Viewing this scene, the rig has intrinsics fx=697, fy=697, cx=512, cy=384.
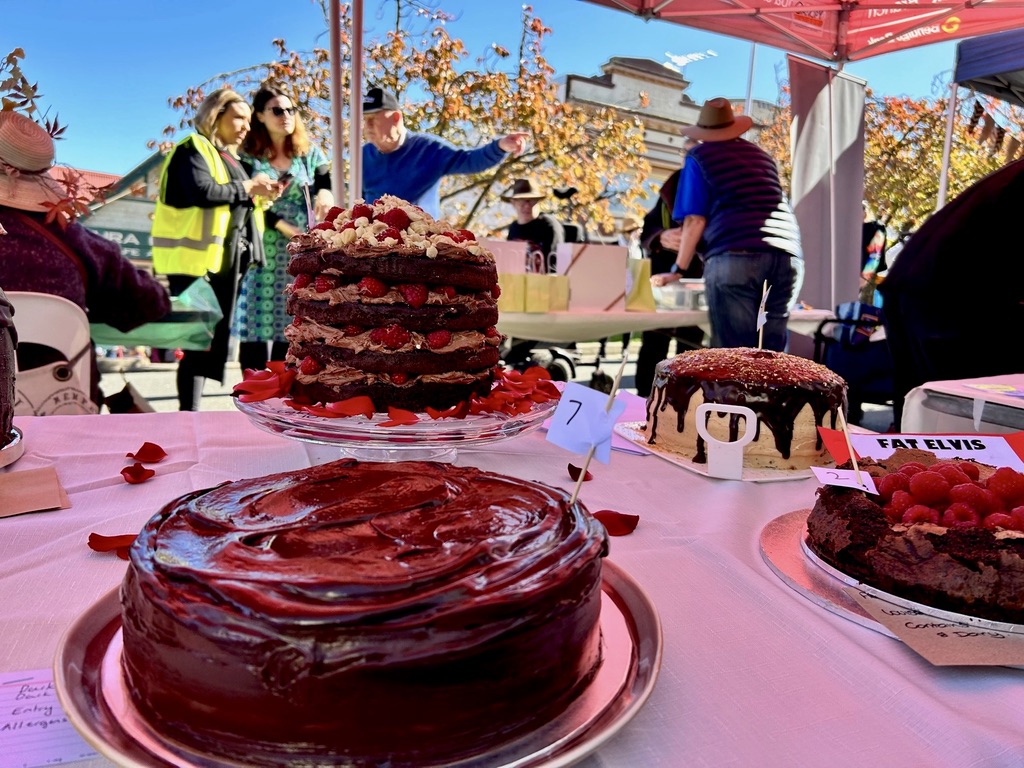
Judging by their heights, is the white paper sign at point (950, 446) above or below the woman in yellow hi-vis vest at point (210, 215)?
below

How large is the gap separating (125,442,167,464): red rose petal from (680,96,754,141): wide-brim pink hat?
3.58m

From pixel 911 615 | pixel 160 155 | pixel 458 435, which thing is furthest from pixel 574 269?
pixel 160 155

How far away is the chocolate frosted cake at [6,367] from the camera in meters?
1.30

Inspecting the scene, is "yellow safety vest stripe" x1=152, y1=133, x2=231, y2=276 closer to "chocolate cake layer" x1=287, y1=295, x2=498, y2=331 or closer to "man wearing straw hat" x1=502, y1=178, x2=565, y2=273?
"chocolate cake layer" x1=287, y1=295, x2=498, y2=331

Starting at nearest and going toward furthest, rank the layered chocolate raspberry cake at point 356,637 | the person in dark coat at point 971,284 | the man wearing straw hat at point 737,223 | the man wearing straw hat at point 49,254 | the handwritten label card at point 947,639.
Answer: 1. the layered chocolate raspberry cake at point 356,637
2. the handwritten label card at point 947,639
3. the man wearing straw hat at point 49,254
4. the person in dark coat at point 971,284
5. the man wearing straw hat at point 737,223

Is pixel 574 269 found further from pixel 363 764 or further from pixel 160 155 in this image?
pixel 160 155

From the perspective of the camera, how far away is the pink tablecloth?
649mm

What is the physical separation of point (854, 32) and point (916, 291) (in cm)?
444

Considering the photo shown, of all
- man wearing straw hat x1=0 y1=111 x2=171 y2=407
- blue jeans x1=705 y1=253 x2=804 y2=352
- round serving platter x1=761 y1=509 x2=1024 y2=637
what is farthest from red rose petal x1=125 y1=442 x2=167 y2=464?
blue jeans x1=705 y1=253 x2=804 y2=352

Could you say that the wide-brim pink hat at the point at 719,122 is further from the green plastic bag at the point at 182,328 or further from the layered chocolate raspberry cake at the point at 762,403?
the green plastic bag at the point at 182,328

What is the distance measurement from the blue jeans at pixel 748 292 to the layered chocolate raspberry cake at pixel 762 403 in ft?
8.50

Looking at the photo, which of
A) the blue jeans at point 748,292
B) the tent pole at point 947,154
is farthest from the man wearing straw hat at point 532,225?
the tent pole at point 947,154

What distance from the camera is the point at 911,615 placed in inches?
34.0

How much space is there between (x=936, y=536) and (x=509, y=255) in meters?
3.50
